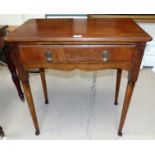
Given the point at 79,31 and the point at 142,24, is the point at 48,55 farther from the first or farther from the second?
the point at 142,24

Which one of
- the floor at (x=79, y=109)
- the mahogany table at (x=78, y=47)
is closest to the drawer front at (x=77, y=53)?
the mahogany table at (x=78, y=47)

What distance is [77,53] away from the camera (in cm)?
104

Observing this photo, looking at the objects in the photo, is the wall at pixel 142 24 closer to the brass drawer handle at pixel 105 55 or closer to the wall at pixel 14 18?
the wall at pixel 14 18

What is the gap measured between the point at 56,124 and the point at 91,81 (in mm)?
731

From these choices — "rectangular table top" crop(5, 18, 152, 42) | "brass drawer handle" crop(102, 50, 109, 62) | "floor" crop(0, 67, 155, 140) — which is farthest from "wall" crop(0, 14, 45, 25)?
"brass drawer handle" crop(102, 50, 109, 62)

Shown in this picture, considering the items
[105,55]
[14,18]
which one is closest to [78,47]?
[105,55]

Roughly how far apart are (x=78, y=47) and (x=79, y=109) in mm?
788

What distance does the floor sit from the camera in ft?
4.67

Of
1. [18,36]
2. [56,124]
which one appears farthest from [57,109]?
[18,36]

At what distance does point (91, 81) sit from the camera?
6.73 ft

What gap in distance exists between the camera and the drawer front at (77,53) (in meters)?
1.01

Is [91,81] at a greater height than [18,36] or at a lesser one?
lesser

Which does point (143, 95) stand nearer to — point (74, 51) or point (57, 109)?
point (57, 109)
